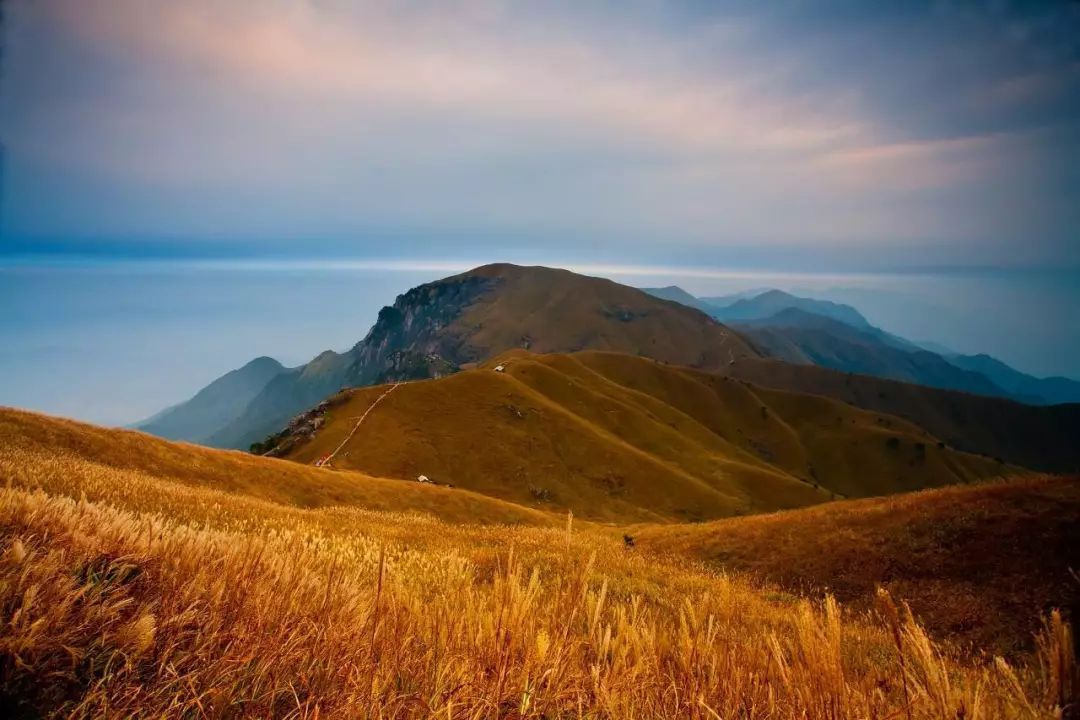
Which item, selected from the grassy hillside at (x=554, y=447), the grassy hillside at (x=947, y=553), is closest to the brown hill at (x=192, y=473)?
the grassy hillside at (x=947, y=553)

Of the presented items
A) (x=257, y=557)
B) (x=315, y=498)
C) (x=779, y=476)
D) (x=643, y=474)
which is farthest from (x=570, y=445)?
(x=257, y=557)

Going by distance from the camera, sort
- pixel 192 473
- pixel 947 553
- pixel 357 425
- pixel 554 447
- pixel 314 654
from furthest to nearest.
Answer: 1. pixel 554 447
2. pixel 357 425
3. pixel 192 473
4. pixel 947 553
5. pixel 314 654

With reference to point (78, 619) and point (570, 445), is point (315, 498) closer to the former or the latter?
point (78, 619)

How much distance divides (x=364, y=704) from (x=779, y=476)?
143 metres

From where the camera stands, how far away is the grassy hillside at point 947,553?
15524 millimetres

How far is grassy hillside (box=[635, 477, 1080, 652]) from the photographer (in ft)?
50.9

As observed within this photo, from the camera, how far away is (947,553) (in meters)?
18.8

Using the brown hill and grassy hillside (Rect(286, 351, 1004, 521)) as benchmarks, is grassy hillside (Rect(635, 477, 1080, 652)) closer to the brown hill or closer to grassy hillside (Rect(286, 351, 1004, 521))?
the brown hill

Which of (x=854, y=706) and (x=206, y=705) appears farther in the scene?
(x=854, y=706)

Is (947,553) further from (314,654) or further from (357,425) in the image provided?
(357,425)

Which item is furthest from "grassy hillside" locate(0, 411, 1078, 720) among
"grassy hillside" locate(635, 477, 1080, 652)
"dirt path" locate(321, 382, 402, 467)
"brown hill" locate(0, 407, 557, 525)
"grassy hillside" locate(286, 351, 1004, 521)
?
"grassy hillside" locate(286, 351, 1004, 521)

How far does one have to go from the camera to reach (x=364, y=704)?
228 cm

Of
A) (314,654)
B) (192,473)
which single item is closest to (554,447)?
(192,473)

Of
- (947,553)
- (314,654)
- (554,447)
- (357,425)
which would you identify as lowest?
(554,447)
